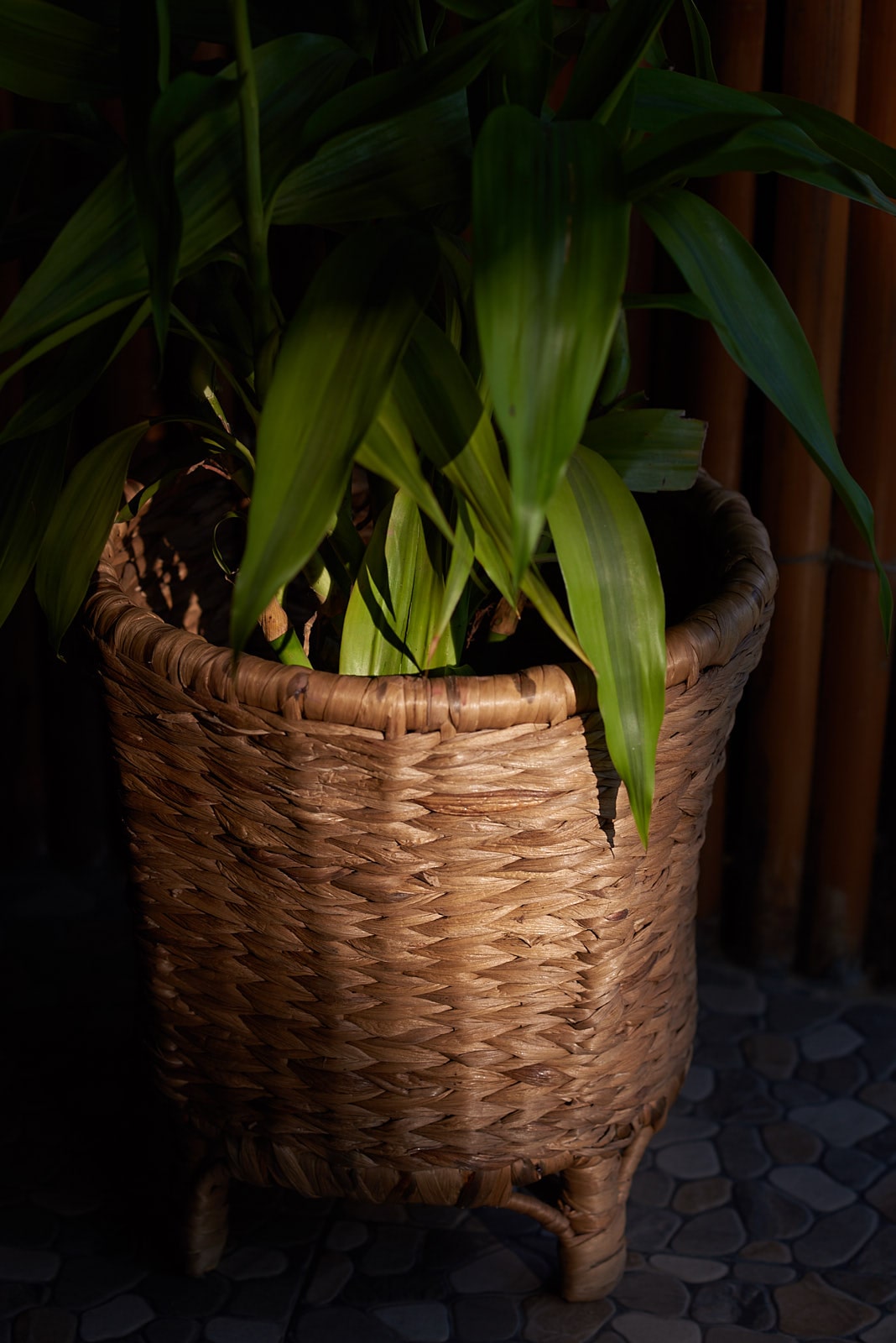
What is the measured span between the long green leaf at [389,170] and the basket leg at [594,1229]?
0.66 m

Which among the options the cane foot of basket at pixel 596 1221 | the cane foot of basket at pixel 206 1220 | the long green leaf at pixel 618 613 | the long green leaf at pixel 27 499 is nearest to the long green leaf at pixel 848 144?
the long green leaf at pixel 618 613

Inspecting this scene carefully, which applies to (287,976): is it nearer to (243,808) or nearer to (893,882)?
(243,808)

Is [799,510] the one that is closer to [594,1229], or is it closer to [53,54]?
[594,1229]

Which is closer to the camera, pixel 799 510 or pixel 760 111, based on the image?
pixel 760 111

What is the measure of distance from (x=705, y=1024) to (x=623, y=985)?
46 cm

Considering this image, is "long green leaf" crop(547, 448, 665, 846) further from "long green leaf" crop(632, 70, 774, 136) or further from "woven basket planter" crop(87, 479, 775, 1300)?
"long green leaf" crop(632, 70, 774, 136)

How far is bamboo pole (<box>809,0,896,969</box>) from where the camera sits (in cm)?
111

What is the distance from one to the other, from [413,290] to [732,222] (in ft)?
1.74

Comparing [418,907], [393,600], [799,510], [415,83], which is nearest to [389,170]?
[415,83]

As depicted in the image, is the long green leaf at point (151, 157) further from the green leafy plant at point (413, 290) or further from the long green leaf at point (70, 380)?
the long green leaf at point (70, 380)

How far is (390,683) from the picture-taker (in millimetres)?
726

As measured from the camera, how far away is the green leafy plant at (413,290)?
0.59 m

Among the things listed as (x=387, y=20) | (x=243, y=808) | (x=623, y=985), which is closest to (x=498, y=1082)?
(x=623, y=985)

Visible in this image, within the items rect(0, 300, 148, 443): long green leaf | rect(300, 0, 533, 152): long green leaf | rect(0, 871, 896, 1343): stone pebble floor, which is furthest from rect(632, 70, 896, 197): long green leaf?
rect(0, 871, 896, 1343): stone pebble floor
